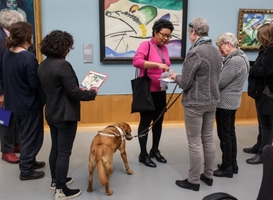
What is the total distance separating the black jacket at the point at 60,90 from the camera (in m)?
2.08

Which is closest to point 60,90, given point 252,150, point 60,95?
point 60,95

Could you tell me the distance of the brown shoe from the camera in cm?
297

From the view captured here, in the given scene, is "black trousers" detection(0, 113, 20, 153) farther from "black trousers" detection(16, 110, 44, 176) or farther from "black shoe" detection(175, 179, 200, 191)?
"black shoe" detection(175, 179, 200, 191)

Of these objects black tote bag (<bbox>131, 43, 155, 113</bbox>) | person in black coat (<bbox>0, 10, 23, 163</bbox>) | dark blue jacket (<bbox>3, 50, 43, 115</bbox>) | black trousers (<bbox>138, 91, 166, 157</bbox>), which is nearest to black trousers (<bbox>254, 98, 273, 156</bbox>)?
black trousers (<bbox>138, 91, 166, 157</bbox>)

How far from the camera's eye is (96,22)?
3818 millimetres

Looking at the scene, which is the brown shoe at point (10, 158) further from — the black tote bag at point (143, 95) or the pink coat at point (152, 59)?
the pink coat at point (152, 59)

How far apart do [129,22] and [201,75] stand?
193cm

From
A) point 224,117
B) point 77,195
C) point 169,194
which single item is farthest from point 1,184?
point 224,117

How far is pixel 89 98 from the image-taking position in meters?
2.25

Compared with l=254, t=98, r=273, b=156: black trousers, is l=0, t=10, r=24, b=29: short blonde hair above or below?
above

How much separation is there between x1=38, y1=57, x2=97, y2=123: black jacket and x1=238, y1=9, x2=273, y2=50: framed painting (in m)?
2.80

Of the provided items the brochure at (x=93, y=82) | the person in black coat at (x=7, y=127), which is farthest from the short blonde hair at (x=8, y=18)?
the brochure at (x=93, y=82)

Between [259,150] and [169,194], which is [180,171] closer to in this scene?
[169,194]

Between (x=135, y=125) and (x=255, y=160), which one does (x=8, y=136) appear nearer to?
(x=135, y=125)
